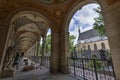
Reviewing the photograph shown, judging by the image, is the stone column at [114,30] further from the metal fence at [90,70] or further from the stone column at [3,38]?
the stone column at [3,38]

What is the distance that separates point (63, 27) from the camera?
21.3ft

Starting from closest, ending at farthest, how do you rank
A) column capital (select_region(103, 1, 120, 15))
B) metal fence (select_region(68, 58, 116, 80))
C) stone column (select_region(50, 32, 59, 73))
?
1. column capital (select_region(103, 1, 120, 15))
2. metal fence (select_region(68, 58, 116, 80))
3. stone column (select_region(50, 32, 59, 73))

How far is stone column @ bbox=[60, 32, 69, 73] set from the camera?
19.2 ft

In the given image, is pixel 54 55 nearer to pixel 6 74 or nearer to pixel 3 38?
pixel 6 74

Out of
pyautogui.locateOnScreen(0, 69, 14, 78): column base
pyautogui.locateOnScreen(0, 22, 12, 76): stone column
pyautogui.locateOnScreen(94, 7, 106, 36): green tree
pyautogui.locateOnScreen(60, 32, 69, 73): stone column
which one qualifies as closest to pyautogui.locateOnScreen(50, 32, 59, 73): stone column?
pyautogui.locateOnScreen(60, 32, 69, 73): stone column

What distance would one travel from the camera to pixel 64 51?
20.0ft

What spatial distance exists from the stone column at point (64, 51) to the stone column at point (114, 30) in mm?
3153

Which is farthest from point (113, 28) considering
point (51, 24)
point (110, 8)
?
point (51, 24)

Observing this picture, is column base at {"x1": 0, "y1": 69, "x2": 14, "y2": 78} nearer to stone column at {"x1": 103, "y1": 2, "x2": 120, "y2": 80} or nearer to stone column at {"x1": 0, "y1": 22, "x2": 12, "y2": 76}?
stone column at {"x1": 0, "y1": 22, "x2": 12, "y2": 76}

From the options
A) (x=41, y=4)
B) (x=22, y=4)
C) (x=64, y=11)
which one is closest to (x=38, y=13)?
(x=41, y=4)

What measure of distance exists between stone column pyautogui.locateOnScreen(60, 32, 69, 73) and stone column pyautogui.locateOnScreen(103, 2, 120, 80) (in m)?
3.15

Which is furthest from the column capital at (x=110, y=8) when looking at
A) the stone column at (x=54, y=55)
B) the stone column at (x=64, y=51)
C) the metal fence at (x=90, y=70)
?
the stone column at (x=54, y=55)

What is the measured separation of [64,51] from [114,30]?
3523 millimetres

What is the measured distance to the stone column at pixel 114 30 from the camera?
10.3 feet
